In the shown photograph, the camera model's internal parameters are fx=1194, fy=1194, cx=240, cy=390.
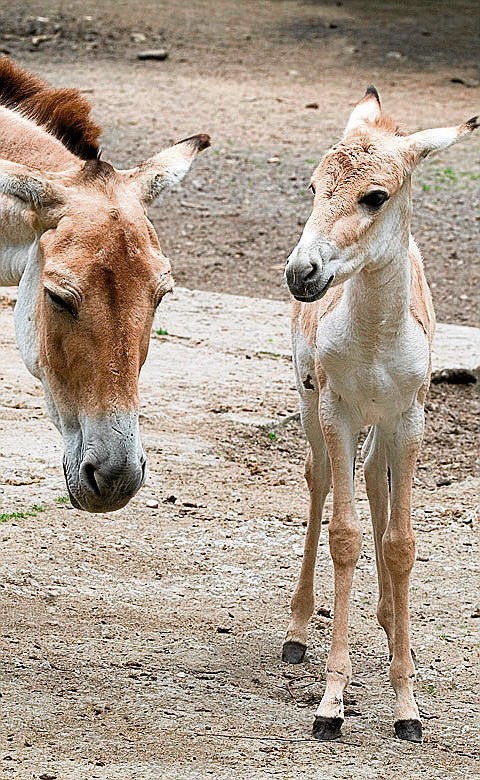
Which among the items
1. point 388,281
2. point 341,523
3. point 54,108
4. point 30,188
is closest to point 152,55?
point 54,108

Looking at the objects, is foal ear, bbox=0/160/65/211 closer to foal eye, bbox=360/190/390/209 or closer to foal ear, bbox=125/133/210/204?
foal ear, bbox=125/133/210/204

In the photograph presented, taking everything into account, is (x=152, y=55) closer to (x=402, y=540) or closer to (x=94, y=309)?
(x=402, y=540)

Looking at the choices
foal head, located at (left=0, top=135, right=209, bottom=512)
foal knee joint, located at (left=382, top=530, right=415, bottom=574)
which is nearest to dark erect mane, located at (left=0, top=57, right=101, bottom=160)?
foal head, located at (left=0, top=135, right=209, bottom=512)

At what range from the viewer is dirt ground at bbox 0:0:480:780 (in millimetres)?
4148

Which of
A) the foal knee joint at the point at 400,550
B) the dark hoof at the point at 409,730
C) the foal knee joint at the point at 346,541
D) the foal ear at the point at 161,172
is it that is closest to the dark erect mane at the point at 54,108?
the foal ear at the point at 161,172

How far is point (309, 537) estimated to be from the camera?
16.2ft

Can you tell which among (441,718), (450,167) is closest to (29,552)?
(441,718)

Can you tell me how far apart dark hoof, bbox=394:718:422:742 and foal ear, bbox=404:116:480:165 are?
1965 millimetres

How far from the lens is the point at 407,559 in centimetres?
436

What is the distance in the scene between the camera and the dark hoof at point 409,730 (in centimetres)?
423

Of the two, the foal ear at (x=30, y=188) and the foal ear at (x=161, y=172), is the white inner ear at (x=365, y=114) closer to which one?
the foal ear at (x=161, y=172)

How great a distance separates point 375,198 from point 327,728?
184cm

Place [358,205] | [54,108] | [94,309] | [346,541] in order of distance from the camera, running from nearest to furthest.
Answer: [94,309] → [358,205] → [346,541] → [54,108]

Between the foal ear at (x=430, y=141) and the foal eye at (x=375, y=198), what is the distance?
19cm
